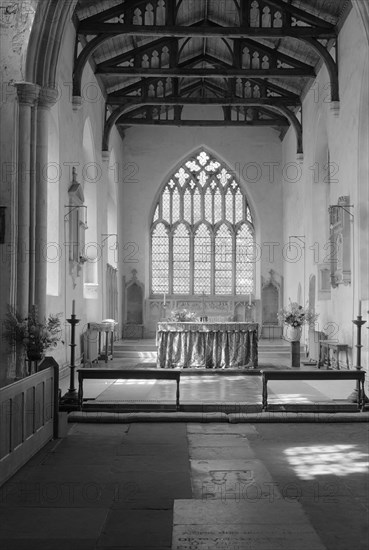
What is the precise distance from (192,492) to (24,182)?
4.26 metres

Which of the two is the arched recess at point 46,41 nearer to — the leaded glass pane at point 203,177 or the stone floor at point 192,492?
the stone floor at point 192,492

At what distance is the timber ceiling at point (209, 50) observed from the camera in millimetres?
11906

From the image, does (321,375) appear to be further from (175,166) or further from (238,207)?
(175,166)

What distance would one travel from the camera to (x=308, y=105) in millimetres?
15164

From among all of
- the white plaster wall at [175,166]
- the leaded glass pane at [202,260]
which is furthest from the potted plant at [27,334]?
the leaded glass pane at [202,260]

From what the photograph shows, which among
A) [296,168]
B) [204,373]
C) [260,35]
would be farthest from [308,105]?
[204,373]

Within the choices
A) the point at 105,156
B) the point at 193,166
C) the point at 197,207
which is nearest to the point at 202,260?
the point at 197,207

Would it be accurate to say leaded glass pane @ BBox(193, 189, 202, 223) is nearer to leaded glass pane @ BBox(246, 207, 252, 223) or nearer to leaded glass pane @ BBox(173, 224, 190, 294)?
leaded glass pane @ BBox(173, 224, 190, 294)

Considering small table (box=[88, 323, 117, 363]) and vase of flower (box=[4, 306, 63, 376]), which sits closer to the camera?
vase of flower (box=[4, 306, 63, 376])

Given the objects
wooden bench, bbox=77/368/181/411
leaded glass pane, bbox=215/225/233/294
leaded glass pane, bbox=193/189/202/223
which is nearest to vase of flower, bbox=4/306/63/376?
wooden bench, bbox=77/368/181/411

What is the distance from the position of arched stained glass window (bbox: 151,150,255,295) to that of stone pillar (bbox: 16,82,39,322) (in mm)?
11649

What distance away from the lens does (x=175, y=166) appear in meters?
19.0

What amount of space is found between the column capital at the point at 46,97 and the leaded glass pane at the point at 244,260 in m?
11.9

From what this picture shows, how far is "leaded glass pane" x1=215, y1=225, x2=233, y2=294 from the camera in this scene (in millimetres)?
19094
